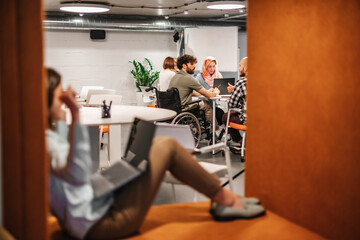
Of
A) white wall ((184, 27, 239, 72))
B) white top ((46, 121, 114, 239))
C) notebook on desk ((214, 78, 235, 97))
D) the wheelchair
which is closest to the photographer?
white top ((46, 121, 114, 239))

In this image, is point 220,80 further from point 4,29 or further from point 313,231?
point 4,29

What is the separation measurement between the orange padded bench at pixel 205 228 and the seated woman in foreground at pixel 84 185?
0.20 m

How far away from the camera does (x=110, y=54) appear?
1187 cm

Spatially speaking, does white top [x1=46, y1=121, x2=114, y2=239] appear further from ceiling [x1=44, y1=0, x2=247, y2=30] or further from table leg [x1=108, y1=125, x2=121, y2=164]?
ceiling [x1=44, y1=0, x2=247, y2=30]

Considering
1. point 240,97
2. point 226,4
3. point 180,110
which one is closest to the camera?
point 240,97

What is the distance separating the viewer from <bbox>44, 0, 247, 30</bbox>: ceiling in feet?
30.5

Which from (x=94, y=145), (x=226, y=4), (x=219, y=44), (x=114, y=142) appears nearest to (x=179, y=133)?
(x=94, y=145)

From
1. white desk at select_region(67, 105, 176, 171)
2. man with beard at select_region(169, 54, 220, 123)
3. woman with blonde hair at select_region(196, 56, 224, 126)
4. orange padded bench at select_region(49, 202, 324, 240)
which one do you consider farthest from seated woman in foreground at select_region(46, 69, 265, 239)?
woman with blonde hair at select_region(196, 56, 224, 126)

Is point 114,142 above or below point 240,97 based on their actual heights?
below

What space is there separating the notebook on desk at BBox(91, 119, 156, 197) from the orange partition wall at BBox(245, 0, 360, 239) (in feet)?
2.38

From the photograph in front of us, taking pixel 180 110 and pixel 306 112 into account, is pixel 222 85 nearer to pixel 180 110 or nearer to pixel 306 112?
pixel 180 110

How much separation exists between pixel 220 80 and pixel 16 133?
5.73 m

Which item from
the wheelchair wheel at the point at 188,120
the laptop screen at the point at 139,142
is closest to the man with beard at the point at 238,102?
the wheelchair wheel at the point at 188,120

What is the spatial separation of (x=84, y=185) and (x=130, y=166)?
0.27m
